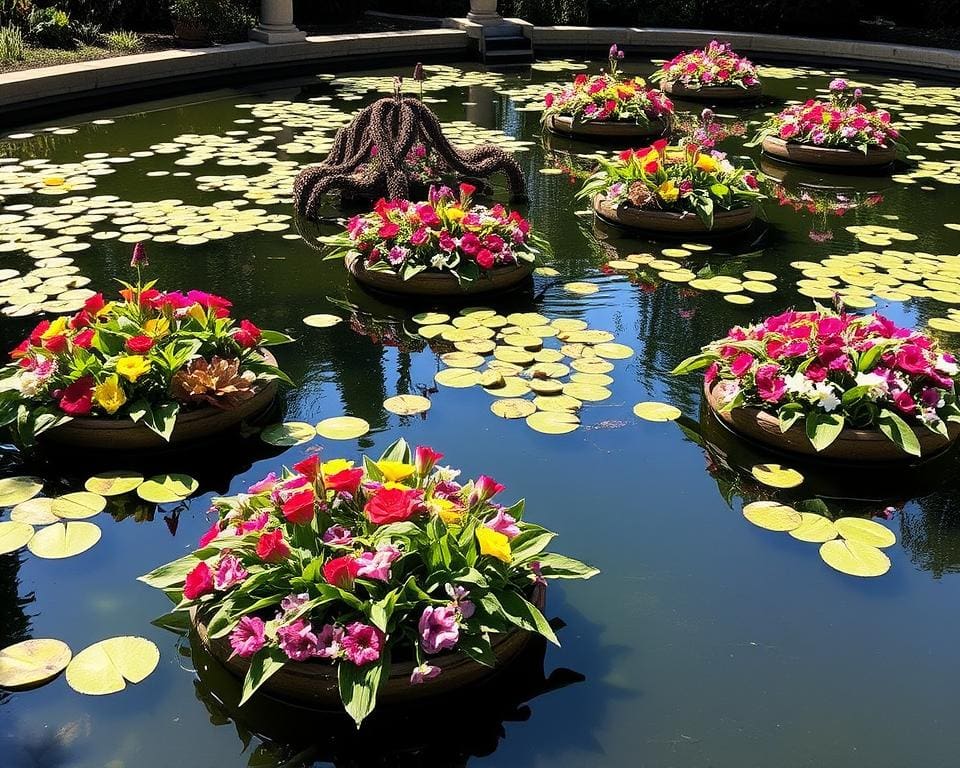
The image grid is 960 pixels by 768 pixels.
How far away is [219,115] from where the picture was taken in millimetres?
9281

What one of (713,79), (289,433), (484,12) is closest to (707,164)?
(289,433)

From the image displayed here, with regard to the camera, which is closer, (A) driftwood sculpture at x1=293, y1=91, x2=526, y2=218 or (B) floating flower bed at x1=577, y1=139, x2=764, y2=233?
(B) floating flower bed at x1=577, y1=139, x2=764, y2=233

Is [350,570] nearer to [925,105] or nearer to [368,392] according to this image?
[368,392]

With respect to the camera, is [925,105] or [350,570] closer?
[350,570]

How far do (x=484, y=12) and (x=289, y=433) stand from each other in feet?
36.4

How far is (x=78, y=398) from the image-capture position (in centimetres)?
348

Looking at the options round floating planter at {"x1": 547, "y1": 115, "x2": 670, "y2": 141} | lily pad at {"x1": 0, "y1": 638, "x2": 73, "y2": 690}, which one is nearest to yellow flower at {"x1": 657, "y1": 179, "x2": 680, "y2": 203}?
round floating planter at {"x1": 547, "y1": 115, "x2": 670, "y2": 141}

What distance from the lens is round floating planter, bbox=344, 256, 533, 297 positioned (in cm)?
488

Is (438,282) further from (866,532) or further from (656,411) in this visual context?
(866,532)

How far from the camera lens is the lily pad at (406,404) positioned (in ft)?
12.9

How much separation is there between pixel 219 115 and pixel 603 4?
8233mm

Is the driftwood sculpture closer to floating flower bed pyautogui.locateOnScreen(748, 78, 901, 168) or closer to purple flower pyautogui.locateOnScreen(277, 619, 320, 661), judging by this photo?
floating flower bed pyautogui.locateOnScreen(748, 78, 901, 168)

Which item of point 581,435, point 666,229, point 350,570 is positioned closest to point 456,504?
point 350,570

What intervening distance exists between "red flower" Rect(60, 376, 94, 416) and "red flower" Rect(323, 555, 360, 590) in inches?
59.5
